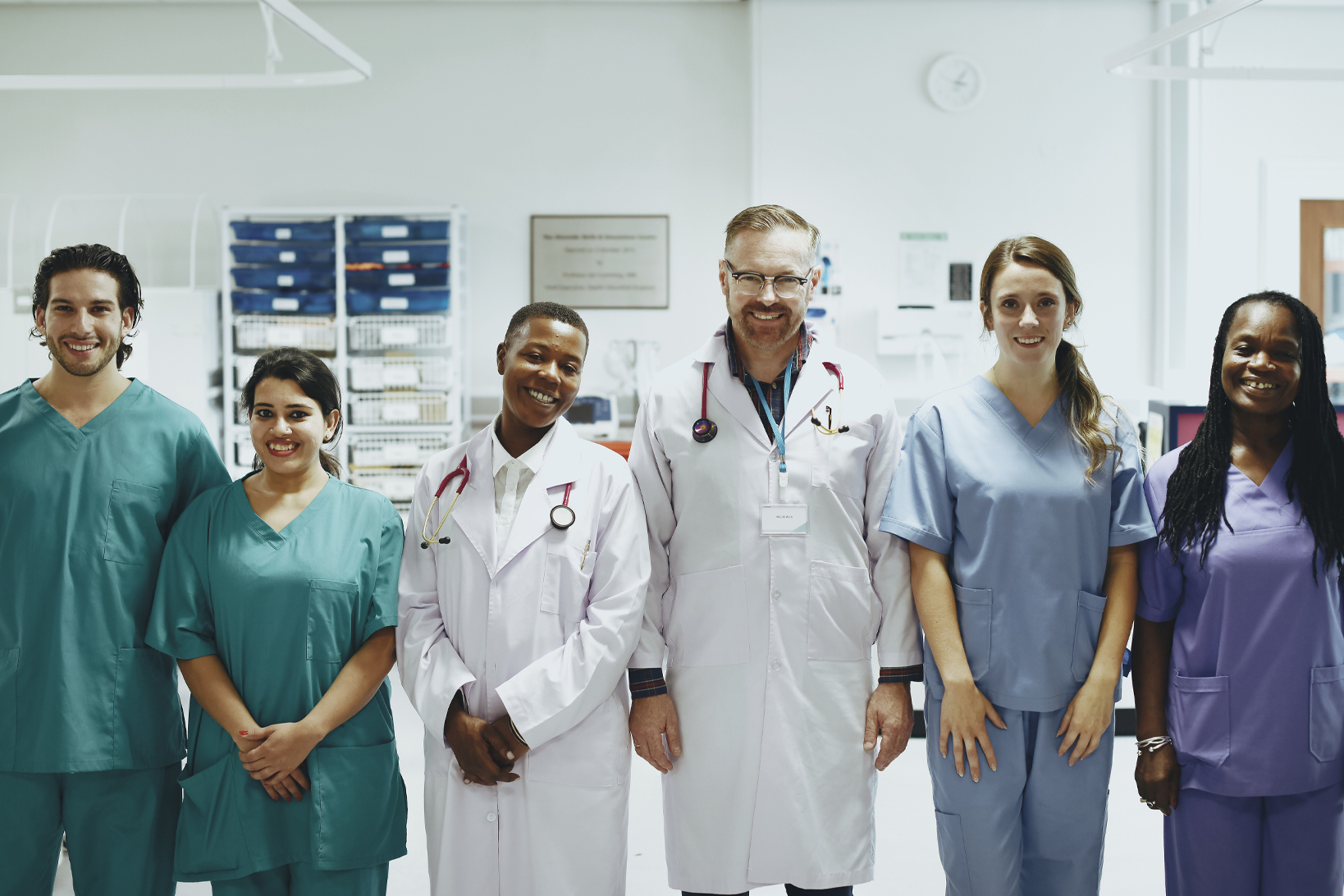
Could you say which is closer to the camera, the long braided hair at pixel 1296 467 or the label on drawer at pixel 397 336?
the long braided hair at pixel 1296 467

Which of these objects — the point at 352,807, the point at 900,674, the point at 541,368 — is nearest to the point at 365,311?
the point at 541,368

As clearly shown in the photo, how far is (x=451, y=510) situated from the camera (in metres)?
1.64

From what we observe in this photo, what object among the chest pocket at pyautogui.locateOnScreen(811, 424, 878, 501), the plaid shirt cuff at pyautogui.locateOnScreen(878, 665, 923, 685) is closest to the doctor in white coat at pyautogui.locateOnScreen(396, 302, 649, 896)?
the chest pocket at pyautogui.locateOnScreen(811, 424, 878, 501)

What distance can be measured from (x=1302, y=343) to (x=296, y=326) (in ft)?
14.0

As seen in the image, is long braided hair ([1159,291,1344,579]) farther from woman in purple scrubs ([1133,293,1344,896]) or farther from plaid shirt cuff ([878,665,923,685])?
plaid shirt cuff ([878,665,923,685])

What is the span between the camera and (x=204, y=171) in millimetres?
5215

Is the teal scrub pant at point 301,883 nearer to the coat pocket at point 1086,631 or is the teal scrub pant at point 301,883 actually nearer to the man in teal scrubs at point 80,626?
the man in teal scrubs at point 80,626

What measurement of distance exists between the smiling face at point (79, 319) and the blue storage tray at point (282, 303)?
3081 mm

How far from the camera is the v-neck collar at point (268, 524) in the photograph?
160 cm

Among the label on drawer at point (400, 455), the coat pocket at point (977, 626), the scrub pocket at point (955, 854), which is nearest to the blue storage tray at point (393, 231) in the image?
the label on drawer at point (400, 455)

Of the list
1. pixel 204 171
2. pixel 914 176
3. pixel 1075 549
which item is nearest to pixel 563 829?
pixel 1075 549

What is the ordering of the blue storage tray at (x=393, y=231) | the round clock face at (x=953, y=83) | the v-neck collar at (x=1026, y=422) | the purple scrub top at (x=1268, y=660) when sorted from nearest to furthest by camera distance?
1. the purple scrub top at (x=1268, y=660)
2. the v-neck collar at (x=1026, y=422)
3. the blue storage tray at (x=393, y=231)
4. the round clock face at (x=953, y=83)

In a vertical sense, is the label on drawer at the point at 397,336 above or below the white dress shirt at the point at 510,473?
above

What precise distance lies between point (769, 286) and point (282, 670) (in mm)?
1008
